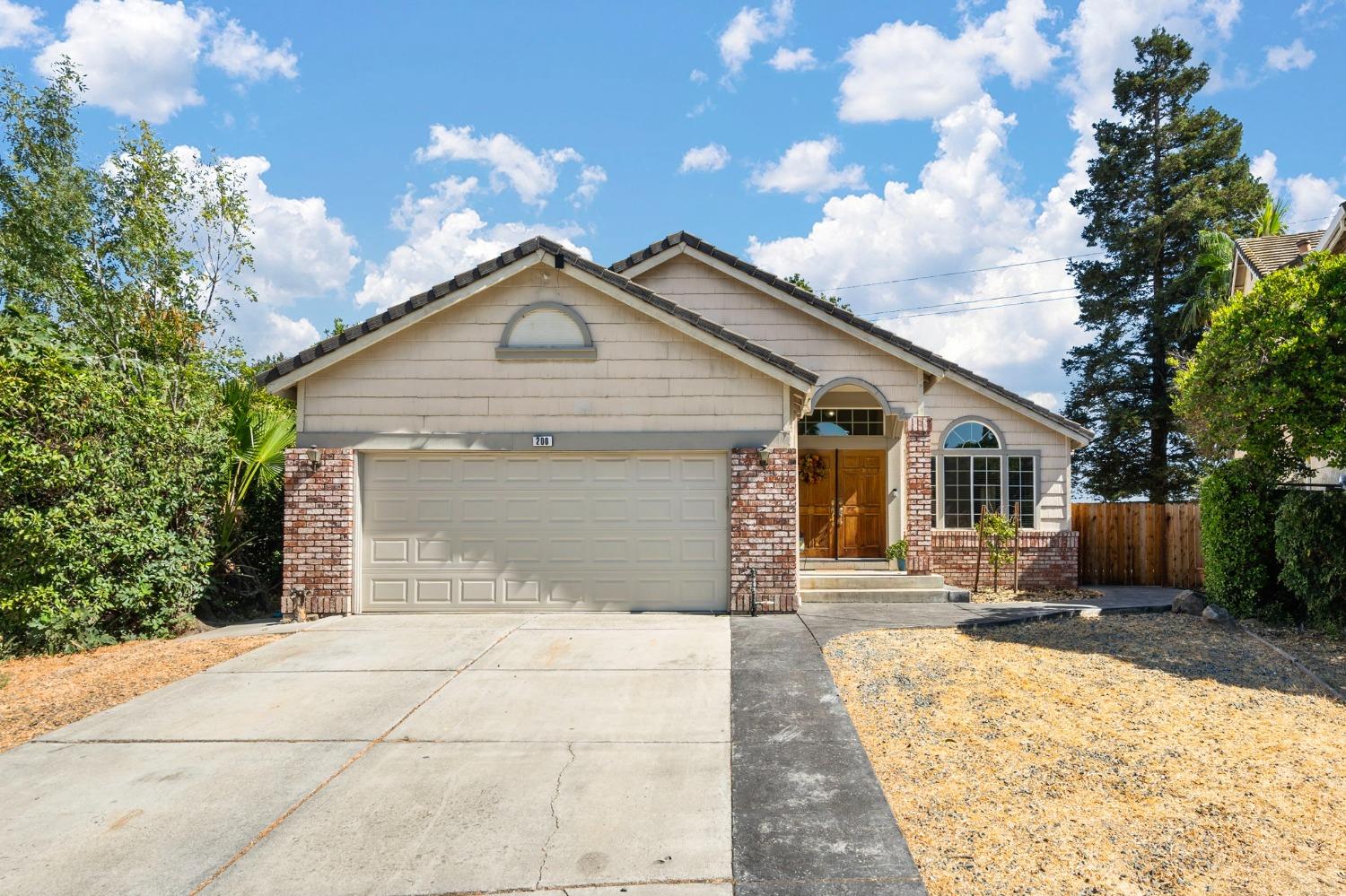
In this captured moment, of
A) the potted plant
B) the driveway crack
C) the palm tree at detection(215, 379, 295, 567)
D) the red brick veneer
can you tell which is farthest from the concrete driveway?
the red brick veneer

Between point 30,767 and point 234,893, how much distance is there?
2941 mm

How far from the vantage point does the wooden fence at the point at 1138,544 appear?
1526 cm

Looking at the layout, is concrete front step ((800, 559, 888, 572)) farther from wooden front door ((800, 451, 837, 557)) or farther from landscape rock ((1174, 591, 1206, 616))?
landscape rock ((1174, 591, 1206, 616))

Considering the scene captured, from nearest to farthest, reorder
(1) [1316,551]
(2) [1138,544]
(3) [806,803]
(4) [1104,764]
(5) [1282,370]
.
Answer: (3) [806,803], (4) [1104,764], (5) [1282,370], (1) [1316,551], (2) [1138,544]

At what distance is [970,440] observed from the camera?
1476 cm

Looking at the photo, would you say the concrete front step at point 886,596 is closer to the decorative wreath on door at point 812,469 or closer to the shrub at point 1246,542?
the decorative wreath on door at point 812,469

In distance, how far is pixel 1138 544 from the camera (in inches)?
619

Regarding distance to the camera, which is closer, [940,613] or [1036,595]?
[940,613]

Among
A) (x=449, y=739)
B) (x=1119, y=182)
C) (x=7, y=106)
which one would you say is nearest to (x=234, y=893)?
(x=449, y=739)

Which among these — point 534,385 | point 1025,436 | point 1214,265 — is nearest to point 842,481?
point 1025,436

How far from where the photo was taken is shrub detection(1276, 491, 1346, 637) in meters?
9.38

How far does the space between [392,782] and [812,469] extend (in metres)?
10.9

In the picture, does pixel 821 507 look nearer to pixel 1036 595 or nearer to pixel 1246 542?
pixel 1036 595

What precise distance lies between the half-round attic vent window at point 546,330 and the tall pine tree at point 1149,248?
19287 millimetres
